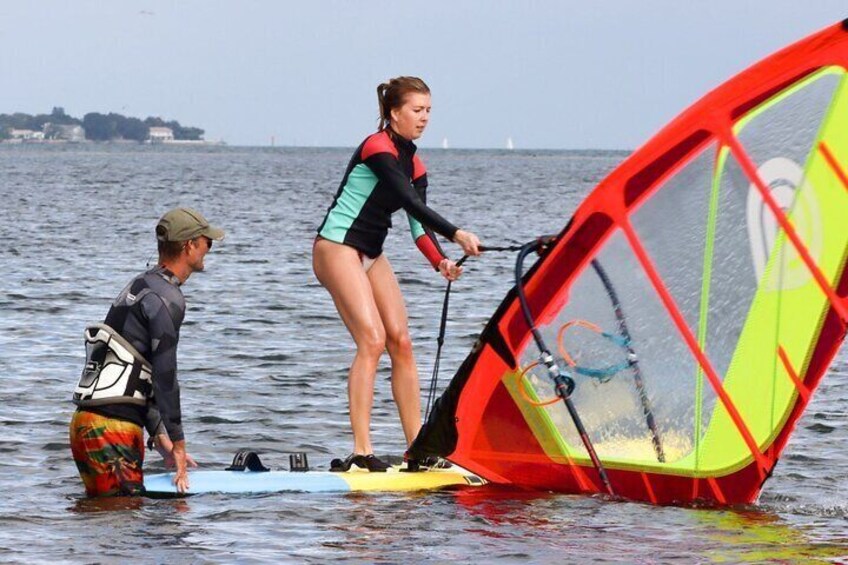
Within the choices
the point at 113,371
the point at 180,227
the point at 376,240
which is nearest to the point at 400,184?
the point at 376,240

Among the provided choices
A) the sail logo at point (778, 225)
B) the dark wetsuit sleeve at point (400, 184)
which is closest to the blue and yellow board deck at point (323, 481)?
the dark wetsuit sleeve at point (400, 184)

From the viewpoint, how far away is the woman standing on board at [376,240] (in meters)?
7.76

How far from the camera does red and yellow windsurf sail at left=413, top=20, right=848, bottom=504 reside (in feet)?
Answer: 23.5

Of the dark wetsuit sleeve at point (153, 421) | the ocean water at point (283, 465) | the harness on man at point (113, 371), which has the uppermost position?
the harness on man at point (113, 371)

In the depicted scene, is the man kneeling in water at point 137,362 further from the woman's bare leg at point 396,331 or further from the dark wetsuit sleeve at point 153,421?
the woman's bare leg at point 396,331

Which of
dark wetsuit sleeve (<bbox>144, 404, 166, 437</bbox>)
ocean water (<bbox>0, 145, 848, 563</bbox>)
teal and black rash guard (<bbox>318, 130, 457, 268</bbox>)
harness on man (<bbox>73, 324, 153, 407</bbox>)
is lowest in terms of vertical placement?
ocean water (<bbox>0, 145, 848, 563</bbox>)

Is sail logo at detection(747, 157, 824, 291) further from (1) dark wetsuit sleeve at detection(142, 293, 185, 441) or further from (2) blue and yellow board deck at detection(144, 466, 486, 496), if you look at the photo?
(1) dark wetsuit sleeve at detection(142, 293, 185, 441)

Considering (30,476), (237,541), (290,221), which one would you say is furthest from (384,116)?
(290,221)

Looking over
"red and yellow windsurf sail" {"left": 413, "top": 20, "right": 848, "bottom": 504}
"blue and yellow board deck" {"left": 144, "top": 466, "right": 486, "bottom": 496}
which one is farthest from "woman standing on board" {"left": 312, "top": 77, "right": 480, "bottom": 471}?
"red and yellow windsurf sail" {"left": 413, "top": 20, "right": 848, "bottom": 504}

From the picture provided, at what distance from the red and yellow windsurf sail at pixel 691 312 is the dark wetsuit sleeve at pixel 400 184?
0.58 metres

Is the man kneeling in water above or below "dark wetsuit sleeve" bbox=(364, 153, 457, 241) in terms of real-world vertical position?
below

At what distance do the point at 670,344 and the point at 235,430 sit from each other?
3.73 m

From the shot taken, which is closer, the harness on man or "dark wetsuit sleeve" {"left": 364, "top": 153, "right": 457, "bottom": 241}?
the harness on man

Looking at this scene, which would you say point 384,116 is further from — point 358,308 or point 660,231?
point 660,231
